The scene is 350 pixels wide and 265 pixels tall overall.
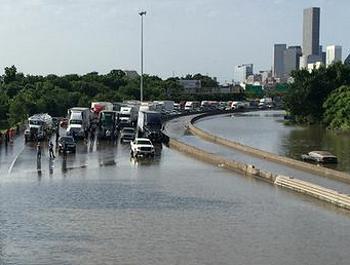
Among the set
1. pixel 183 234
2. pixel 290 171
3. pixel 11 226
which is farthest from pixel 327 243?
pixel 290 171

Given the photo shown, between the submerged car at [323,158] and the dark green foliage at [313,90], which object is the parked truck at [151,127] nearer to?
the submerged car at [323,158]

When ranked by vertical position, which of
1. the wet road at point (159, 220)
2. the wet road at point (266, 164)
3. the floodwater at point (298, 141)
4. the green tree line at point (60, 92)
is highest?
the green tree line at point (60, 92)

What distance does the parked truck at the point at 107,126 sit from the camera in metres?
56.8

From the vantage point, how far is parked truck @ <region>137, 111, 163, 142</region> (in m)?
55.2

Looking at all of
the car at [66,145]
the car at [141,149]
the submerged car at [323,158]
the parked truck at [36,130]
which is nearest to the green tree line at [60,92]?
the parked truck at [36,130]

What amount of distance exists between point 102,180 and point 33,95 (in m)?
59.5

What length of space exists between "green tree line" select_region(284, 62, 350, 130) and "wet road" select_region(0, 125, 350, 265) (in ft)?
181

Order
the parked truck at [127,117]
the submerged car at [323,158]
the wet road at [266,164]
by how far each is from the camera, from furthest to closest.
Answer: the parked truck at [127,117], the submerged car at [323,158], the wet road at [266,164]

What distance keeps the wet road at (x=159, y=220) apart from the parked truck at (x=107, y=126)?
65.9 feet

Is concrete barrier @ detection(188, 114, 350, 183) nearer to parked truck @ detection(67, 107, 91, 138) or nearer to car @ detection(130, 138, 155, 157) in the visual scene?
car @ detection(130, 138, 155, 157)

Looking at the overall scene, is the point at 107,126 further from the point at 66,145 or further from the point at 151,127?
the point at 66,145

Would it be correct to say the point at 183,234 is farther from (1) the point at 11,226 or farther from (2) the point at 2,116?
(2) the point at 2,116

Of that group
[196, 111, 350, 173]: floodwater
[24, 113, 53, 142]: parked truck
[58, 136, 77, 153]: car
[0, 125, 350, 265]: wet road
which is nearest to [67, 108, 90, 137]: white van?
[24, 113, 53, 142]: parked truck

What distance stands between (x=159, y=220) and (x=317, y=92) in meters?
73.3
